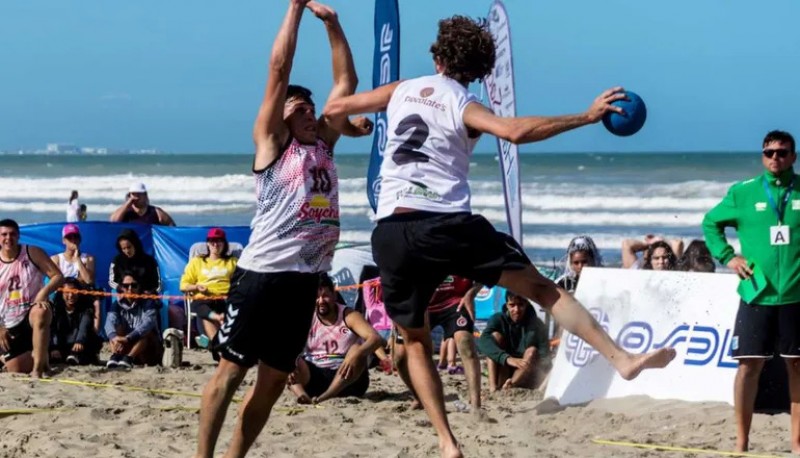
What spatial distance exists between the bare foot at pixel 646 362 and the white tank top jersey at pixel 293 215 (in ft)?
4.32

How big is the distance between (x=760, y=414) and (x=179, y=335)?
5.15 metres

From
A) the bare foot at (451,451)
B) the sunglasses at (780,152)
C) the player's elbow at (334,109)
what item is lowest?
the bare foot at (451,451)

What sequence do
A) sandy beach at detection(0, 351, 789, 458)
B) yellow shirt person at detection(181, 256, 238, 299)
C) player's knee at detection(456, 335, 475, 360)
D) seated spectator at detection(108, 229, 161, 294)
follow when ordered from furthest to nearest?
yellow shirt person at detection(181, 256, 238, 299) < seated spectator at detection(108, 229, 161, 294) < player's knee at detection(456, 335, 475, 360) < sandy beach at detection(0, 351, 789, 458)

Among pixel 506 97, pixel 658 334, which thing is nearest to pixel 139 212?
pixel 506 97

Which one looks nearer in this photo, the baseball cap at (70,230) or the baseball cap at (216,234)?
the baseball cap at (216,234)

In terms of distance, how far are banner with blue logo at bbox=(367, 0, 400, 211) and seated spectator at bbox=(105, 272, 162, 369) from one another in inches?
90.6

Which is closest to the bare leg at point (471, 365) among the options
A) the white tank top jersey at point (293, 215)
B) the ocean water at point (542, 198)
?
the white tank top jersey at point (293, 215)

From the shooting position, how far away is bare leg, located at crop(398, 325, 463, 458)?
215 inches

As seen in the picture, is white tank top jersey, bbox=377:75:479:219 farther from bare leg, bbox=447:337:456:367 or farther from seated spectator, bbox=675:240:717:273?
bare leg, bbox=447:337:456:367

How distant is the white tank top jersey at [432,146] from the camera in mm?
5184

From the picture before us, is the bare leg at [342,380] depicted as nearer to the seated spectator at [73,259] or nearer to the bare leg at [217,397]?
the bare leg at [217,397]

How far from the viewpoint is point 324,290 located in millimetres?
9305

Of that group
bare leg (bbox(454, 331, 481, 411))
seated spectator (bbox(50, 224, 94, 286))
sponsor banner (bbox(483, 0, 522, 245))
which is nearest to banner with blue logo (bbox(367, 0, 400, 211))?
sponsor banner (bbox(483, 0, 522, 245))

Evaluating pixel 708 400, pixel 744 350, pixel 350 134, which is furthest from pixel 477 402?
pixel 350 134
